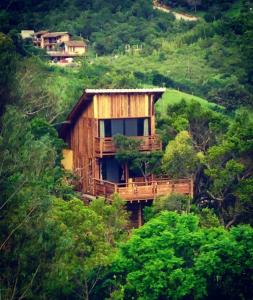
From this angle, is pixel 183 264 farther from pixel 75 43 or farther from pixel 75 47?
pixel 75 43

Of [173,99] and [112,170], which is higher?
[173,99]

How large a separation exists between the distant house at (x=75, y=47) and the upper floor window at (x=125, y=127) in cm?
4379

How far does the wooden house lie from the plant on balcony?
2.03ft

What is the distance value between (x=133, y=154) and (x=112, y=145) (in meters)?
1.51

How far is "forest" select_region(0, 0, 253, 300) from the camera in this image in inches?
1298

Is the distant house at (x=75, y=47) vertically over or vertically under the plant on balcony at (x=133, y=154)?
over

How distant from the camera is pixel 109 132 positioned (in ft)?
150

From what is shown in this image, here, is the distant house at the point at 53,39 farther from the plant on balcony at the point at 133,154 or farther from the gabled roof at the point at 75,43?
the plant on balcony at the point at 133,154

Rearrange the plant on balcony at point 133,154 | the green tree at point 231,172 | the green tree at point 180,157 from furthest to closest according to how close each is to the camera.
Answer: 1. the plant on balcony at point 133,154
2. the green tree at point 180,157
3. the green tree at point 231,172

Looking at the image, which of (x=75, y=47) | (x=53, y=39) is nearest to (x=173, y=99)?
(x=75, y=47)

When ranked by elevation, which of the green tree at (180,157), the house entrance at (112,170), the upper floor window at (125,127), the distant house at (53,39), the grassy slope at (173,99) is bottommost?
Result: the house entrance at (112,170)

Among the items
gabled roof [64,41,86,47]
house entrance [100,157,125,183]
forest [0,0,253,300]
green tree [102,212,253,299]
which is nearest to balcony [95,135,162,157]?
forest [0,0,253,300]

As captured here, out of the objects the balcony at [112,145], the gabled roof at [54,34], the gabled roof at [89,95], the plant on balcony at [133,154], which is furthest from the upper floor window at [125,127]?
the gabled roof at [54,34]

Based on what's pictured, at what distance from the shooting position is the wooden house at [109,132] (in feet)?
146
